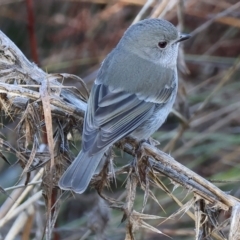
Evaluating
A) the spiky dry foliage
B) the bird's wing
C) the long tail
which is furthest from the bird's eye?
the long tail

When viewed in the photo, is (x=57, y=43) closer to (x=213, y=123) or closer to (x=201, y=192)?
(x=213, y=123)

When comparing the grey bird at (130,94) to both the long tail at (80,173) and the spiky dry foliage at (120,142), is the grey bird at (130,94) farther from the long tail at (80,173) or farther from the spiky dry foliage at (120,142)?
the spiky dry foliage at (120,142)

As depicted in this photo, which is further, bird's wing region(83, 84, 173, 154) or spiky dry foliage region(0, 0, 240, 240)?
bird's wing region(83, 84, 173, 154)

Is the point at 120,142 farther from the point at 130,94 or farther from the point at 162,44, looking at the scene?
the point at 162,44

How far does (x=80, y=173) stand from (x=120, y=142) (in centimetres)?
44

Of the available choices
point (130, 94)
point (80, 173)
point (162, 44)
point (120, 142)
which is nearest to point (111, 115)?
point (120, 142)

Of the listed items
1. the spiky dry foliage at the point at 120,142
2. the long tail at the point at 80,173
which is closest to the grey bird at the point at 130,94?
the long tail at the point at 80,173

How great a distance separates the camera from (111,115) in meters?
2.99

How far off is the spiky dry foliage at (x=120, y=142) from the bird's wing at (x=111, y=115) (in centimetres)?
9

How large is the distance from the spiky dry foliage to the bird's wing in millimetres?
87

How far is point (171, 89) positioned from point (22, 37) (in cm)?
301

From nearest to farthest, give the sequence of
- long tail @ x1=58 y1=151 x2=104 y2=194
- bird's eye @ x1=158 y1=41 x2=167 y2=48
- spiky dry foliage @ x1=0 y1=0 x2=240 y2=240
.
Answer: spiky dry foliage @ x1=0 y1=0 x2=240 y2=240 < long tail @ x1=58 y1=151 x2=104 y2=194 < bird's eye @ x1=158 y1=41 x2=167 y2=48

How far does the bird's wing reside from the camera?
2727mm

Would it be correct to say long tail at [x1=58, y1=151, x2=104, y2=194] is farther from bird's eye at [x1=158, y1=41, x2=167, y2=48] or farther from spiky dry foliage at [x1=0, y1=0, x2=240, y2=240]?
bird's eye at [x1=158, y1=41, x2=167, y2=48]
